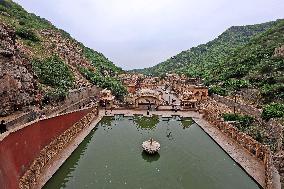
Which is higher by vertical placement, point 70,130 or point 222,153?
point 70,130

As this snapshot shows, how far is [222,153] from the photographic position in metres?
21.7

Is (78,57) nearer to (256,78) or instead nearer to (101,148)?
(256,78)

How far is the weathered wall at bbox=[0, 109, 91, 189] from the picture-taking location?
40.5ft

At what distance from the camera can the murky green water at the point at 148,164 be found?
16.8 metres

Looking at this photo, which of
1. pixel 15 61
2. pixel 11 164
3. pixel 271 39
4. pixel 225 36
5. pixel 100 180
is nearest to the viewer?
pixel 11 164

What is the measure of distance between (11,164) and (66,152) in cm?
761

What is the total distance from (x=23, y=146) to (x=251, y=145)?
46.8ft

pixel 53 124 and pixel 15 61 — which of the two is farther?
pixel 15 61

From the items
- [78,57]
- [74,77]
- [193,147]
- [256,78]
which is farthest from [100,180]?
[78,57]

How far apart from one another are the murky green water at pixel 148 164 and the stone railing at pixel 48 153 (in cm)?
95


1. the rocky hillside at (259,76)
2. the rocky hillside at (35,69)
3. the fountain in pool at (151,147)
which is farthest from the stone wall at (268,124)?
the rocky hillside at (35,69)

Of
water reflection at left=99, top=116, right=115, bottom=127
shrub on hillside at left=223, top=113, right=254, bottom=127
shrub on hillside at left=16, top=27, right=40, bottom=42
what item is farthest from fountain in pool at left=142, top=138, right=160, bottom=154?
shrub on hillside at left=16, top=27, right=40, bottom=42

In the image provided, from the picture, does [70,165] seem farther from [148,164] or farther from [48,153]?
[148,164]

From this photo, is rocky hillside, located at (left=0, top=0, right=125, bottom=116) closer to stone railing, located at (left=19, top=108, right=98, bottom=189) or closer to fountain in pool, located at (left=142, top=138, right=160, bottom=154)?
stone railing, located at (left=19, top=108, right=98, bottom=189)
